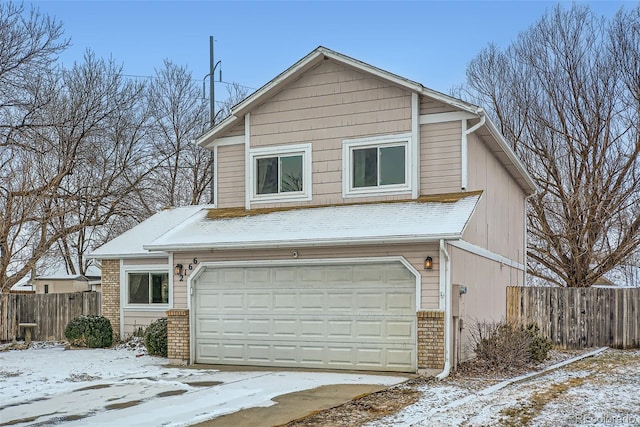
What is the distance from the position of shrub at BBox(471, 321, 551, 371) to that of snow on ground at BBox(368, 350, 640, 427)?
0.68 meters

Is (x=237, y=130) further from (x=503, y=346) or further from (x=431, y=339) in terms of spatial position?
(x=503, y=346)

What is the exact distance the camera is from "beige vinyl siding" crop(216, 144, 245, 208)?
53.1 feet

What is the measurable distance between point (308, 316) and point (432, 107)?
497 centimetres

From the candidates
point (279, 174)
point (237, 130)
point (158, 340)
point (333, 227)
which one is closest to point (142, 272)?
point (158, 340)

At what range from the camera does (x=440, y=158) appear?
1414 cm

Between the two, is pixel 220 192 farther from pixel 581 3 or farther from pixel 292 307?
pixel 581 3

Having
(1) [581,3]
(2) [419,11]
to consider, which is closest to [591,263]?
(1) [581,3]

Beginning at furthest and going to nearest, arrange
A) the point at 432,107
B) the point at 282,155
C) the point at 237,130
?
the point at 237,130 → the point at 282,155 → the point at 432,107

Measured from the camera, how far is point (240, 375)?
43.0ft

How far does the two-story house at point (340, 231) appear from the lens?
43.1 feet

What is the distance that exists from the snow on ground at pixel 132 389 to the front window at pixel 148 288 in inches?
159

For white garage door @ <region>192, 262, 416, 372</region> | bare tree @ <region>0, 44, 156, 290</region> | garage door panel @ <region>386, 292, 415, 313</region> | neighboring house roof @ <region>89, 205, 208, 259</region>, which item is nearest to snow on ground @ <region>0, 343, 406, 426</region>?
white garage door @ <region>192, 262, 416, 372</region>

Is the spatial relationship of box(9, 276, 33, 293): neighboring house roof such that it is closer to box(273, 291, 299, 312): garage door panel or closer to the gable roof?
the gable roof

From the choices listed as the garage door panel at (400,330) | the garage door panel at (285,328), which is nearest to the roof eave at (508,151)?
the garage door panel at (400,330)
